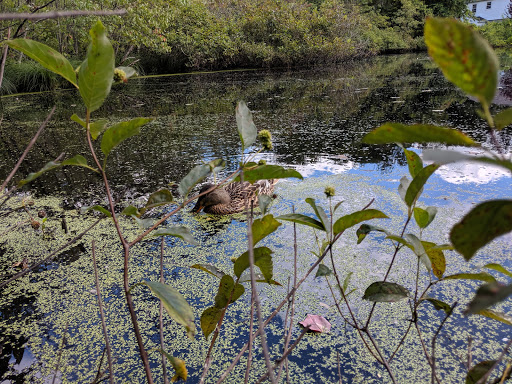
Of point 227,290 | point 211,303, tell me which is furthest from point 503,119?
point 211,303

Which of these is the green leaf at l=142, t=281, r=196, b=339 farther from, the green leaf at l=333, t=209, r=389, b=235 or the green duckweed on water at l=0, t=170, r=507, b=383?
the green duckweed on water at l=0, t=170, r=507, b=383

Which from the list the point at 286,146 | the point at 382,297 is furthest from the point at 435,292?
the point at 286,146

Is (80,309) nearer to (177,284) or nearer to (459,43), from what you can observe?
(177,284)

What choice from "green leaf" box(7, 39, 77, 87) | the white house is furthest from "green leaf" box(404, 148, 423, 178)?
the white house

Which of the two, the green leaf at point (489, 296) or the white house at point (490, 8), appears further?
the white house at point (490, 8)

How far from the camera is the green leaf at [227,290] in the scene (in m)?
0.71

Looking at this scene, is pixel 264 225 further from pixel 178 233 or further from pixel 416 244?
pixel 416 244

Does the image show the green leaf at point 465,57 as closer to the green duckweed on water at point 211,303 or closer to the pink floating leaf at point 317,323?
the green duckweed on water at point 211,303

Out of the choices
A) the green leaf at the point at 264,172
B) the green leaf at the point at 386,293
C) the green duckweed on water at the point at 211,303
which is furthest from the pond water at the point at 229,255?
the green leaf at the point at 264,172

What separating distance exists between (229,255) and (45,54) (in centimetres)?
158

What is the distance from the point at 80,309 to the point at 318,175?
2.01 meters

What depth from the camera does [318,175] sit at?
117 inches

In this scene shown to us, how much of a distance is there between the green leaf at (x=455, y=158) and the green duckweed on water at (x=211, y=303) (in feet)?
2.88

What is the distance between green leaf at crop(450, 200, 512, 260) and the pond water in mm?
595
